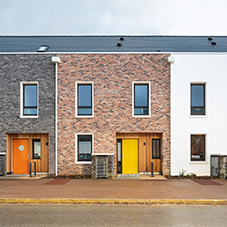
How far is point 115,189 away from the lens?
25.8 feet

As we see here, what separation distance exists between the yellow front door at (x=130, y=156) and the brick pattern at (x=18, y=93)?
3894 mm

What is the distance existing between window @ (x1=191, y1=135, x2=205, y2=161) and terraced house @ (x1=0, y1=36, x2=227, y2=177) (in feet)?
0.17

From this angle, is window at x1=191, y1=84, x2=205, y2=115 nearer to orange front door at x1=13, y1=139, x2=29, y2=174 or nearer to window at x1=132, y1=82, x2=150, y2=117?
window at x1=132, y1=82, x2=150, y2=117

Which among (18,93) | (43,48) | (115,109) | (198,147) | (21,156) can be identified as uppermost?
(43,48)

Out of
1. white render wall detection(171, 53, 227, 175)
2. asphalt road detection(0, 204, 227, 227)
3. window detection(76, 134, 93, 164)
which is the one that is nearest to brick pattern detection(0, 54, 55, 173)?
window detection(76, 134, 93, 164)

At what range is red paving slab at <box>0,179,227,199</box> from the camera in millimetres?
7008

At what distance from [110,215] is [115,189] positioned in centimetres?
236

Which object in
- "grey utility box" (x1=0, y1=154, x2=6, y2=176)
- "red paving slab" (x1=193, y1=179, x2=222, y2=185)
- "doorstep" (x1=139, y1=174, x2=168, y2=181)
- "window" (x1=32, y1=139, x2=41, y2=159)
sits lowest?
"doorstep" (x1=139, y1=174, x2=168, y2=181)

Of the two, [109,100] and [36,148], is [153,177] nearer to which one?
[109,100]

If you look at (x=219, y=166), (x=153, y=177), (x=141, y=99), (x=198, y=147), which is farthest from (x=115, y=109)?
(x=219, y=166)

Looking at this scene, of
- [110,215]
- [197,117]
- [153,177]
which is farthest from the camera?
[197,117]

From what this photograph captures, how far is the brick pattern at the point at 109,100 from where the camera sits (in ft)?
35.5

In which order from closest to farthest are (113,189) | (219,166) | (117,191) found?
(117,191) < (113,189) < (219,166)

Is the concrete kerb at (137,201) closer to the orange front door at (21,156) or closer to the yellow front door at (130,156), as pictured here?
the yellow front door at (130,156)
